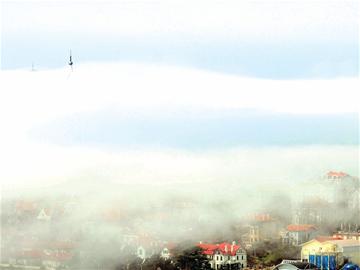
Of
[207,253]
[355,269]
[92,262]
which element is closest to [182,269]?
[207,253]

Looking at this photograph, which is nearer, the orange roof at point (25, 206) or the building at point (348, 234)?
the building at point (348, 234)

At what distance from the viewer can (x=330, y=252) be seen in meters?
13.7

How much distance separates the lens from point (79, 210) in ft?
48.6

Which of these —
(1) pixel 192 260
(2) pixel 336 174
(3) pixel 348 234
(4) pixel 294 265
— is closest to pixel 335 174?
(2) pixel 336 174

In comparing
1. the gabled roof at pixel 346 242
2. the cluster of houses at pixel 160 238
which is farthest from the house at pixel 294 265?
the gabled roof at pixel 346 242

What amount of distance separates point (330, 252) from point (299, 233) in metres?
0.85

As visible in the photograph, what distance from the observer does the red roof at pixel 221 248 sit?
13.9 m

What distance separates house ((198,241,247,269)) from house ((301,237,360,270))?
38.9 inches

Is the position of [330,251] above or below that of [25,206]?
below

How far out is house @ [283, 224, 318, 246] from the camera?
14148mm

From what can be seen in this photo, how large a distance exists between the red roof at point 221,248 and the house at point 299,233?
904 millimetres

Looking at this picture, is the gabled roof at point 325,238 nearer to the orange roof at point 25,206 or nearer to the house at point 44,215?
the house at point 44,215

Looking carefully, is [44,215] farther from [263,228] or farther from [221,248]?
[263,228]

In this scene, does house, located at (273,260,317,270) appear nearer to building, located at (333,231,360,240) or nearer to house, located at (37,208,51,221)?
building, located at (333,231,360,240)
